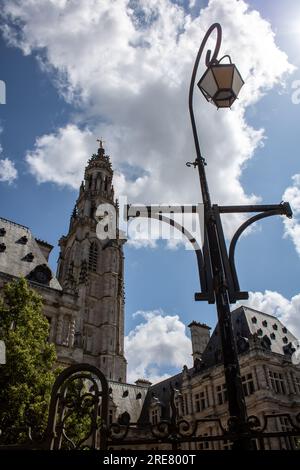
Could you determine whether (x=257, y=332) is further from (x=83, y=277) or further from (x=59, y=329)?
(x=83, y=277)

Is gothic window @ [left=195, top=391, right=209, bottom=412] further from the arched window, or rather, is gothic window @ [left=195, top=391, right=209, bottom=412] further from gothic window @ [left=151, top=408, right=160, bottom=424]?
the arched window

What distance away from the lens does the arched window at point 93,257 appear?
61753 mm

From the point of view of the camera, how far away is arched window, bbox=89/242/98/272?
61753 millimetres

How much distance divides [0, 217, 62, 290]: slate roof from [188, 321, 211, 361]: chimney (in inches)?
712

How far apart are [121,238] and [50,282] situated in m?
35.1

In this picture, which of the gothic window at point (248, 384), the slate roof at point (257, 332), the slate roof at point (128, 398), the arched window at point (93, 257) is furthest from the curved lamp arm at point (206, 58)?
the arched window at point (93, 257)

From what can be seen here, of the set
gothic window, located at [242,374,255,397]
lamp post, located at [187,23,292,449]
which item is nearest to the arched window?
gothic window, located at [242,374,255,397]

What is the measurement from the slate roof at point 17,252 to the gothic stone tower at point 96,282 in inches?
519

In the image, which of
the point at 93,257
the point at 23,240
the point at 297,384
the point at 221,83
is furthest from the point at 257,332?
the point at 93,257

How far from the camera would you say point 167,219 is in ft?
23.1

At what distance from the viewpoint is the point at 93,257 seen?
63125 millimetres
